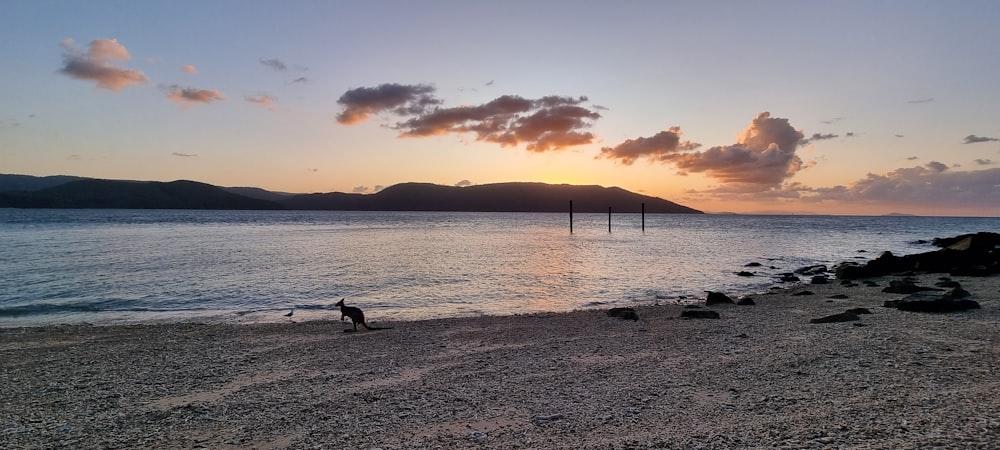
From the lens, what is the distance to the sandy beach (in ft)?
23.4

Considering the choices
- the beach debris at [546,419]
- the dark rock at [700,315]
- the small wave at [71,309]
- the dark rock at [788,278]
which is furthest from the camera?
the dark rock at [788,278]

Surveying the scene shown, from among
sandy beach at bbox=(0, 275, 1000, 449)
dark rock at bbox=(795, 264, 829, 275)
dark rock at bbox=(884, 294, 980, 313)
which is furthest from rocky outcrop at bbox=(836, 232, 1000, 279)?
sandy beach at bbox=(0, 275, 1000, 449)

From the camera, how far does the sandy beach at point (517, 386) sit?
7.13 m

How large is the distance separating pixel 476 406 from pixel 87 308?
64.8ft

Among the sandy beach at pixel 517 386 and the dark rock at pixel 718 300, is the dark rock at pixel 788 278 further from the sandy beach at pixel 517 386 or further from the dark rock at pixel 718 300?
the sandy beach at pixel 517 386

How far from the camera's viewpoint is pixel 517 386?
9555 mm

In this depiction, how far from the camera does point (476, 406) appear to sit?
27.7 ft

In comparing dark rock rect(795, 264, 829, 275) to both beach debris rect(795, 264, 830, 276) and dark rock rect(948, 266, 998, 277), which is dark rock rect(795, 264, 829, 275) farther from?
dark rock rect(948, 266, 998, 277)

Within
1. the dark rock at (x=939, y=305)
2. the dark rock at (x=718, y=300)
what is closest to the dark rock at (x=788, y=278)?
the dark rock at (x=718, y=300)

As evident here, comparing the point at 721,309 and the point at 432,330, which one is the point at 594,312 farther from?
the point at 432,330

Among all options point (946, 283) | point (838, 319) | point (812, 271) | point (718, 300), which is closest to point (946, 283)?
point (946, 283)

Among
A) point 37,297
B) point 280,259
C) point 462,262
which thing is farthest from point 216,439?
point 280,259

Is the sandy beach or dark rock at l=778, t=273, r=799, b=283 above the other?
the sandy beach

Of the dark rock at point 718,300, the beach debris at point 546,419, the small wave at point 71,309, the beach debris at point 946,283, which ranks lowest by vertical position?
the small wave at point 71,309
